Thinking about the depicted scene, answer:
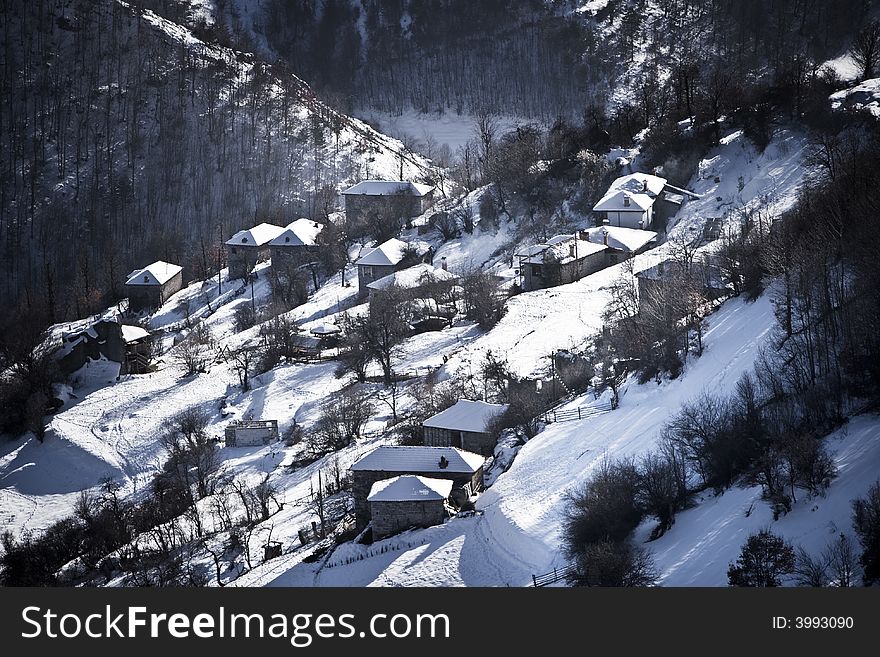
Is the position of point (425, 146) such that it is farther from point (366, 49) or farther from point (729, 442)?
point (729, 442)

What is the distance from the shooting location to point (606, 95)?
11081 centimetres

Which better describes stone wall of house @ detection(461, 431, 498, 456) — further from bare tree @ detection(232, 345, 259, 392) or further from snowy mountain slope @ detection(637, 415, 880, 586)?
bare tree @ detection(232, 345, 259, 392)

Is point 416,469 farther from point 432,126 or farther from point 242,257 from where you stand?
point 432,126

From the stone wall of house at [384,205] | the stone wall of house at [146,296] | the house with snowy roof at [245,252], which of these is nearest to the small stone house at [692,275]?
the stone wall of house at [384,205]

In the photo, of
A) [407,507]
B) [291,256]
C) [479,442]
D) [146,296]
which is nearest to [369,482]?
[407,507]

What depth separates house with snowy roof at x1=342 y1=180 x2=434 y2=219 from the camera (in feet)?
259

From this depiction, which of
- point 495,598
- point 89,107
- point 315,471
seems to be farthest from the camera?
point 89,107

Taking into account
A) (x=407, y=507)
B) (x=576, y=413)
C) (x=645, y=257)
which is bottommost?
(x=407, y=507)

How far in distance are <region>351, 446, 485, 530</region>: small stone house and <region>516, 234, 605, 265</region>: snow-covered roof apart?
24.4 meters

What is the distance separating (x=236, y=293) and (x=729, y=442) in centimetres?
5103

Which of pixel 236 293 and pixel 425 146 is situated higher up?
pixel 425 146

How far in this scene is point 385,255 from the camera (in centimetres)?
6638

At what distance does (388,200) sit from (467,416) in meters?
44.7

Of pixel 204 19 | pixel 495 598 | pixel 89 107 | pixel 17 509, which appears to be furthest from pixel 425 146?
pixel 495 598
